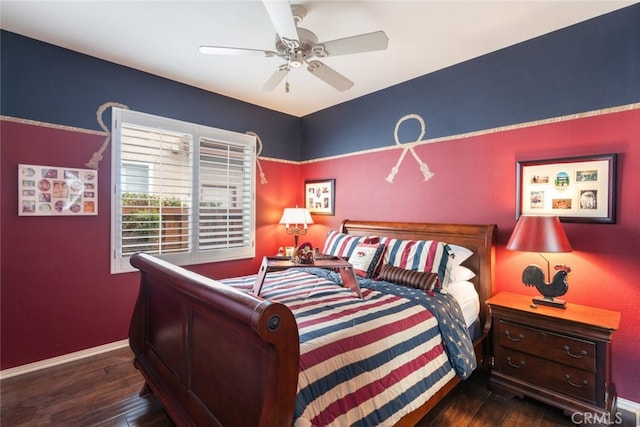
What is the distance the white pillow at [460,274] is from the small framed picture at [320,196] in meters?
1.88

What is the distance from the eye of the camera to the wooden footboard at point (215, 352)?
1087 millimetres

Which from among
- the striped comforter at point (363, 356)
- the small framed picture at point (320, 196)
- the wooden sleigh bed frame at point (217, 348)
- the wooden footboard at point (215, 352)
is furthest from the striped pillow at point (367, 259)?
the wooden footboard at point (215, 352)

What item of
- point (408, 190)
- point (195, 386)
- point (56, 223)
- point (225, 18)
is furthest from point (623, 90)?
point (56, 223)

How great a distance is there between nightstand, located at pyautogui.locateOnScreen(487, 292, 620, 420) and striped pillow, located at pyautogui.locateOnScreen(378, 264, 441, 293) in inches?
17.6

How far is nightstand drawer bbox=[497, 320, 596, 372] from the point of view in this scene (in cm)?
191

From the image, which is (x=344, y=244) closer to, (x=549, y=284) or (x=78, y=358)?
(x=549, y=284)

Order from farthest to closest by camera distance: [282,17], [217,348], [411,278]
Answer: [411,278]
[282,17]
[217,348]

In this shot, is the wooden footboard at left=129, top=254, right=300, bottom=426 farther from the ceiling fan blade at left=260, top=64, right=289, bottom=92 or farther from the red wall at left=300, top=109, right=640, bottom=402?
the red wall at left=300, top=109, right=640, bottom=402

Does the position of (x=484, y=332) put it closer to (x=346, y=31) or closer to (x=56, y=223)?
(x=346, y=31)

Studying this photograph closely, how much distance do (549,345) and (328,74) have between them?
2490 mm

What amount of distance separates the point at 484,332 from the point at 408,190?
1.56 metres

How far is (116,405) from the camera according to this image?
2.14 metres

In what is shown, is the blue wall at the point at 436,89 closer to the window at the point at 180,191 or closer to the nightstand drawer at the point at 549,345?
the window at the point at 180,191

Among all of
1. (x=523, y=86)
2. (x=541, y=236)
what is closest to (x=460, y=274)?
(x=541, y=236)
